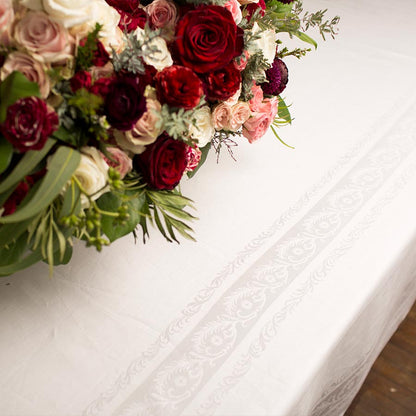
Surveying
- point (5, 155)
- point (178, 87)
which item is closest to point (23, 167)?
point (5, 155)

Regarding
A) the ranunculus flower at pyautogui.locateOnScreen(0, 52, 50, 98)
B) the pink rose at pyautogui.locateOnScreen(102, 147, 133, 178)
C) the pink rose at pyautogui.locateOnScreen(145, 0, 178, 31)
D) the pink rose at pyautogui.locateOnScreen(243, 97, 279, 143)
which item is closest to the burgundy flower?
the pink rose at pyautogui.locateOnScreen(243, 97, 279, 143)

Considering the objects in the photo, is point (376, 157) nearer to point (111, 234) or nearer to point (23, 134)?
point (111, 234)

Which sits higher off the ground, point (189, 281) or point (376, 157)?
point (376, 157)

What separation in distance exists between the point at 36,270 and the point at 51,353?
166 mm

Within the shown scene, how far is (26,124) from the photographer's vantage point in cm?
60

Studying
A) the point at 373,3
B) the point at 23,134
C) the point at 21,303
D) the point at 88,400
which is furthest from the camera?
the point at 373,3

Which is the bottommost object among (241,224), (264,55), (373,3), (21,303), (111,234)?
(21,303)

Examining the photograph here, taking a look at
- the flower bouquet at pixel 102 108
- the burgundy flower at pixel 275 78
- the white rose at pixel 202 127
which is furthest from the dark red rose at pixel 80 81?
the burgundy flower at pixel 275 78

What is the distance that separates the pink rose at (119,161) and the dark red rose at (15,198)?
12 centimetres

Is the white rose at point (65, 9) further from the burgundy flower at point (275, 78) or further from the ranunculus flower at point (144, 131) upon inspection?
the burgundy flower at point (275, 78)

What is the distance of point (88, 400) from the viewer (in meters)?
0.71

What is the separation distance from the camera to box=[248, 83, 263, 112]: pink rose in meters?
0.99

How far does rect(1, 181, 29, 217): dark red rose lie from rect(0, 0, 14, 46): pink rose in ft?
0.59

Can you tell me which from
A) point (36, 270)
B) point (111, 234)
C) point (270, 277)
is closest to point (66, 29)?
point (111, 234)
